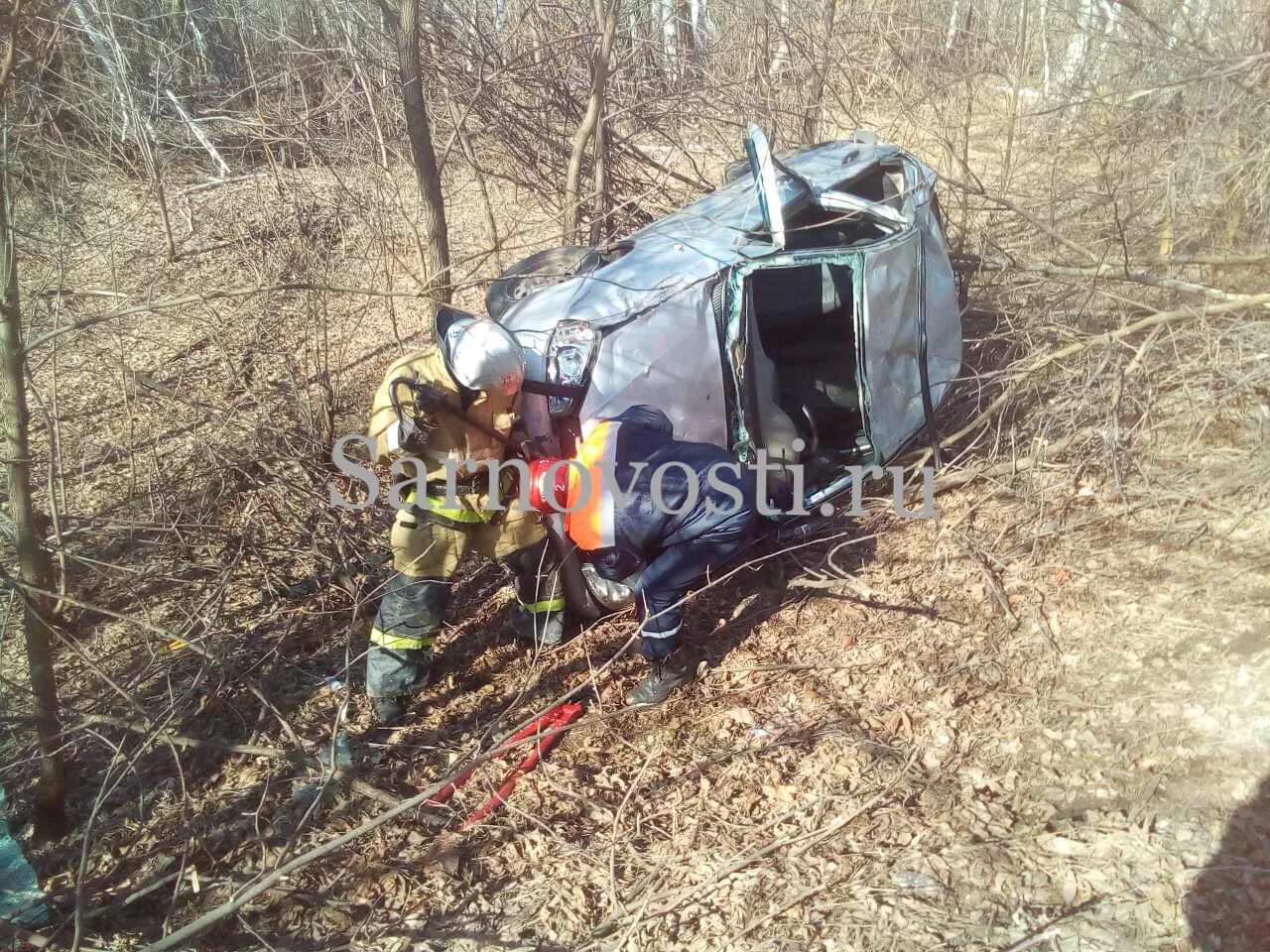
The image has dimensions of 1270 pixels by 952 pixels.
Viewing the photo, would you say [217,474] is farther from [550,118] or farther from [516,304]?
[550,118]

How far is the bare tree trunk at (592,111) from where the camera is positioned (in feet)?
19.3

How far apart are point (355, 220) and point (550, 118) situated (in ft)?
6.47

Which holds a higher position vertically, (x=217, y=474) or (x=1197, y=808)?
(x=217, y=474)

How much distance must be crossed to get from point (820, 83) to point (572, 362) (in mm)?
4701

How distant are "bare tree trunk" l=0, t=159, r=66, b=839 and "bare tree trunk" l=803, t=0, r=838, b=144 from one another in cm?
606

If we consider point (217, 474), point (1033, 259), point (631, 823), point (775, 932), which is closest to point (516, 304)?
point (217, 474)

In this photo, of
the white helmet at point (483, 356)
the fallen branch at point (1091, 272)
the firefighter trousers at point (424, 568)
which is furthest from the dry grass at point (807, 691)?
the white helmet at point (483, 356)

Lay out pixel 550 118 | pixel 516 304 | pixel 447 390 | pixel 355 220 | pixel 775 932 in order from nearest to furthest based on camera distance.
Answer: pixel 775 932 → pixel 447 390 → pixel 516 304 → pixel 550 118 → pixel 355 220

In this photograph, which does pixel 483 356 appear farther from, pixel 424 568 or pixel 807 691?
pixel 807 691

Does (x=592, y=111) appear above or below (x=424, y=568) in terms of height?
above

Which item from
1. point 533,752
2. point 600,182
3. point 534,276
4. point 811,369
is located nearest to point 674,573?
point 533,752

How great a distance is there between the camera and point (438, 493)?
12.7 feet

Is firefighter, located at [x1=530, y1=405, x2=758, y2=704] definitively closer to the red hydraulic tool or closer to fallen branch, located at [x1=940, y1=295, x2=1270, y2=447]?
the red hydraulic tool

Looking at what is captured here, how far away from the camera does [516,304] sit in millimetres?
4562
